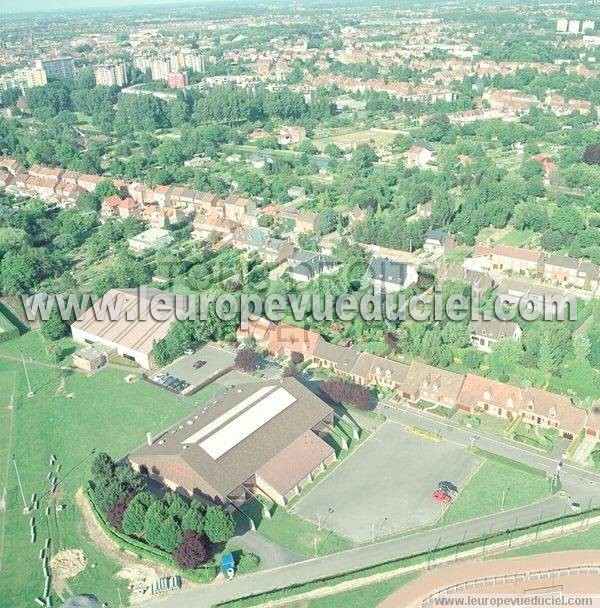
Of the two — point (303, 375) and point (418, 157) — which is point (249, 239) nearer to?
point (303, 375)

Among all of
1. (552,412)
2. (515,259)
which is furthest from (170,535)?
(515,259)

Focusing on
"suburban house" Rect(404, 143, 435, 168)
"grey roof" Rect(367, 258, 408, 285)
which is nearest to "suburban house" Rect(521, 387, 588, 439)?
"grey roof" Rect(367, 258, 408, 285)

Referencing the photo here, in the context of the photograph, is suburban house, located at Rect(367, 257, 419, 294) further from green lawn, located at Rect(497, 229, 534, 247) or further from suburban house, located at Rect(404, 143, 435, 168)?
suburban house, located at Rect(404, 143, 435, 168)

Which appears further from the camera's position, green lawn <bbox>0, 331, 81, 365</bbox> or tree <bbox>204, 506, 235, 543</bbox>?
green lawn <bbox>0, 331, 81, 365</bbox>

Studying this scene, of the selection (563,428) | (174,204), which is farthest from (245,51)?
(563,428)

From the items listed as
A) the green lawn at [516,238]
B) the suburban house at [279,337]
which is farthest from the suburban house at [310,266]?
the green lawn at [516,238]

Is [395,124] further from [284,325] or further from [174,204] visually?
[284,325]
